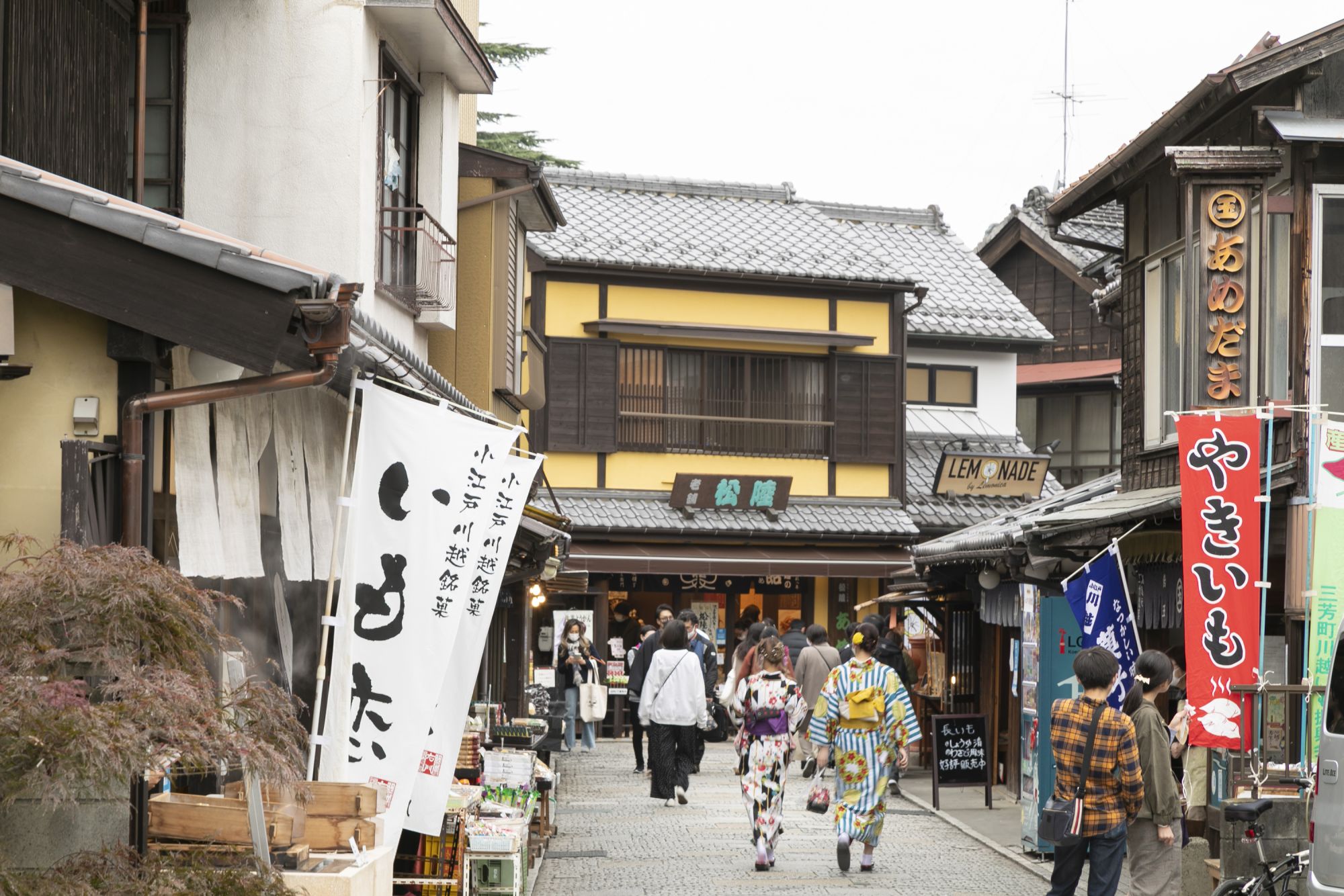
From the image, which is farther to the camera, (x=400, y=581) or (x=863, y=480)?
(x=863, y=480)

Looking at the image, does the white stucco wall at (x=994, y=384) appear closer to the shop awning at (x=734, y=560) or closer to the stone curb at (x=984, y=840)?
the shop awning at (x=734, y=560)

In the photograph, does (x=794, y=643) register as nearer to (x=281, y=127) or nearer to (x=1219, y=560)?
(x=1219, y=560)

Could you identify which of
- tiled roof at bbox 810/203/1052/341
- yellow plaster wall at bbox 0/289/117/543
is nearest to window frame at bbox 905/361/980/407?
tiled roof at bbox 810/203/1052/341

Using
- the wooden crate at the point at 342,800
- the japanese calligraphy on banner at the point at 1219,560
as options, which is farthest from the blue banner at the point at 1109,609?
the wooden crate at the point at 342,800

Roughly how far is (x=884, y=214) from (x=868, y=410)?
685 centimetres

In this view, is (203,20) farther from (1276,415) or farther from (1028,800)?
(1028,800)

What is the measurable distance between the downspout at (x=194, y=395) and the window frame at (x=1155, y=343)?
9.89m

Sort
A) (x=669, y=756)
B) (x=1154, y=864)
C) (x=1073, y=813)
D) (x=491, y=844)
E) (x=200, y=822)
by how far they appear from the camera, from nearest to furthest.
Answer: (x=200, y=822)
(x=1073, y=813)
(x=1154, y=864)
(x=491, y=844)
(x=669, y=756)

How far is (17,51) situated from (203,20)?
3.19 meters

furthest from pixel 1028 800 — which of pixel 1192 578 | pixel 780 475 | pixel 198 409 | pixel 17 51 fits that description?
pixel 780 475

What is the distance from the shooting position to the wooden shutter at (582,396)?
28.8m

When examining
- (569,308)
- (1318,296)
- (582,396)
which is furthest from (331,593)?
(569,308)

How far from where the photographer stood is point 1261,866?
9906 millimetres

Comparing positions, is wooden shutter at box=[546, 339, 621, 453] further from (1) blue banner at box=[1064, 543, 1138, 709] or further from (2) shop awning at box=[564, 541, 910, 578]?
(1) blue banner at box=[1064, 543, 1138, 709]
